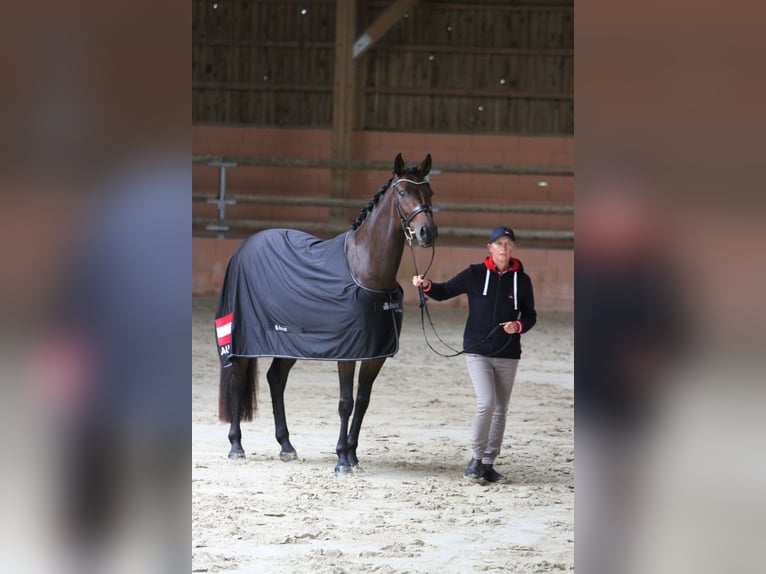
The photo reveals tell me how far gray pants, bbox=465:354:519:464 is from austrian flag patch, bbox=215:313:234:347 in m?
1.37

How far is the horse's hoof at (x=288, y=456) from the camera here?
5.51m

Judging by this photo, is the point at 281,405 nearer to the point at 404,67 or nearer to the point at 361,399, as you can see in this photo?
the point at 361,399

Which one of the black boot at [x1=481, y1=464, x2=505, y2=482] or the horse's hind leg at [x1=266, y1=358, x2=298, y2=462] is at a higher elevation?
the horse's hind leg at [x1=266, y1=358, x2=298, y2=462]

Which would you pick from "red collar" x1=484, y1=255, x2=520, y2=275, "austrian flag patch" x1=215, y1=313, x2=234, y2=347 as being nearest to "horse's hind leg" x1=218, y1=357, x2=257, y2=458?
"austrian flag patch" x1=215, y1=313, x2=234, y2=347

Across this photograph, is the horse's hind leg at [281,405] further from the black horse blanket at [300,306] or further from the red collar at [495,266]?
the red collar at [495,266]

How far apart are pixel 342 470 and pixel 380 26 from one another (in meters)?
9.12

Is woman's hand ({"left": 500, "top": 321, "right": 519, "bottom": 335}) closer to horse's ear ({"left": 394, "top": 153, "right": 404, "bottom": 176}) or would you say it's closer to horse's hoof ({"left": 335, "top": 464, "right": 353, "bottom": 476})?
horse's ear ({"left": 394, "top": 153, "right": 404, "bottom": 176})

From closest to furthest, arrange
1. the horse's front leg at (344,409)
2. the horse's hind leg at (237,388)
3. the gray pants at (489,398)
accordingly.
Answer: the gray pants at (489,398) → the horse's front leg at (344,409) → the horse's hind leg at (237,388)

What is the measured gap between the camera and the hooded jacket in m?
4.99

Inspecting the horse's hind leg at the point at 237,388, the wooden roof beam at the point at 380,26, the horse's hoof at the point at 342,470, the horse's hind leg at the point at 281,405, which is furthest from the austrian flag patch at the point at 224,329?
the wooden roof beam at the point at 380,26

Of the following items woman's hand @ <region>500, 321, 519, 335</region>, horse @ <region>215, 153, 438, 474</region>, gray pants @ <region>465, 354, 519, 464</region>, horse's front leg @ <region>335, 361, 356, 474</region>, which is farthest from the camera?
horse's front leg @ <region>335, 361, 356, 474</region>
